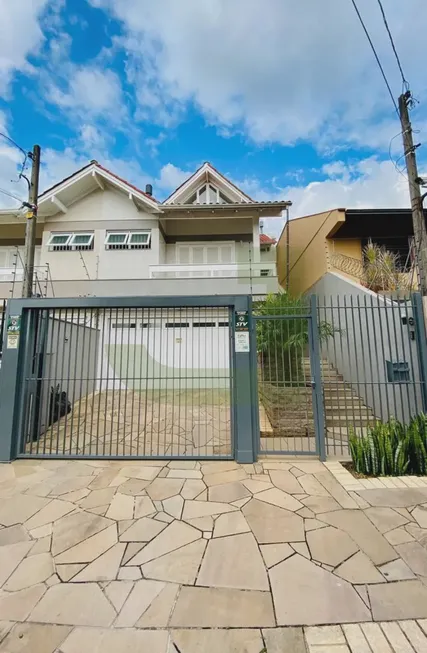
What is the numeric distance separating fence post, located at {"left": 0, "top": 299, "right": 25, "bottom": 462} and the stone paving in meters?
0.83

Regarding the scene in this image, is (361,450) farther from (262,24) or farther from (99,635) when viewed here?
(262,24)

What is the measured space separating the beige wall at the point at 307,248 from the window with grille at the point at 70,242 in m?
8.75

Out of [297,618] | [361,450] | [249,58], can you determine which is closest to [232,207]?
[249,58]

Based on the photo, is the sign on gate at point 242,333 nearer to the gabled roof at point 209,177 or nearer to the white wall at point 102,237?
the white wall at point 102,237

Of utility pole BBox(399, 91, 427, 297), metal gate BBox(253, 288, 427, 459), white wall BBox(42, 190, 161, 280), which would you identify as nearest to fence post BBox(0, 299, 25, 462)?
metal gate BBox(253, 288, 427, 459)

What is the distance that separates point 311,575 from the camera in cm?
230

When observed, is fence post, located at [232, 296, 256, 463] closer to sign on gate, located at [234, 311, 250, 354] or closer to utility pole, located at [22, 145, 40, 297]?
sign on gate, located at [234, 311, 250, 354]

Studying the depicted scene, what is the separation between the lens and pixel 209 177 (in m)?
13.4

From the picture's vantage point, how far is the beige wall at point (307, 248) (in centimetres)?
1048

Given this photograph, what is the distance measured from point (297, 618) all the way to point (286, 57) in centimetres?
780

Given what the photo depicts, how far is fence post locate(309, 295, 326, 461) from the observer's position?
180 inches

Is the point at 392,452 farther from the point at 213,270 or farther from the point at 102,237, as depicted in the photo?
the point at 102,237

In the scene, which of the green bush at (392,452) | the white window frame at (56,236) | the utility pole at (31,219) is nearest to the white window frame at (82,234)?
the white window frame at (56,236)

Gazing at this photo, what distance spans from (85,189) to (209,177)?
18.4 feet
